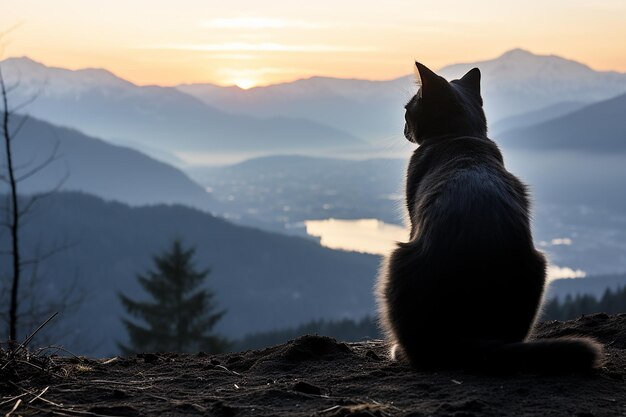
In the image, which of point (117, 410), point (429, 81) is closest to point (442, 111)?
point (429, 81)

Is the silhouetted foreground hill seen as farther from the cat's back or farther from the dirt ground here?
the cat's back

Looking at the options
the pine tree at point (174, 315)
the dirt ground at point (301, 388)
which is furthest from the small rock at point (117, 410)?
the pine tree at point (174, 315)

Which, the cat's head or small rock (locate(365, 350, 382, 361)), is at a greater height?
the cat's head

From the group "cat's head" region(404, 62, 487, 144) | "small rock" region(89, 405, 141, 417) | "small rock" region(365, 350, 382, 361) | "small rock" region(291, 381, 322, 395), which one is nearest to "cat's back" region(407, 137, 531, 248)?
"cat's head" region(404, 62, 487, 144)

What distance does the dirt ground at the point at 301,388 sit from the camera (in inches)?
149

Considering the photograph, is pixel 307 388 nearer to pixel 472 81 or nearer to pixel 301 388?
pixel 301 388

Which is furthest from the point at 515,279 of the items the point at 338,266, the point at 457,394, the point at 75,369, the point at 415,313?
the point at 338,266

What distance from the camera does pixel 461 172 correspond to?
5117 mm

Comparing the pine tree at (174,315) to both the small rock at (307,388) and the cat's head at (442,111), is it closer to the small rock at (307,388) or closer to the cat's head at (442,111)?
the cat's head at (442,111)

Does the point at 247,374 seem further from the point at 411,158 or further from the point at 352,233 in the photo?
the point at 352,233

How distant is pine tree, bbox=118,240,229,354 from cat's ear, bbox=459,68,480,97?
2653 centimetres

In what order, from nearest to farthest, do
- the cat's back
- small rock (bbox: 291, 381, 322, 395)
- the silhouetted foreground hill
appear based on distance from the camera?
small rock (bbox: 291, 381, 322, 395)
the cat's back
the silhouetted foreground hill

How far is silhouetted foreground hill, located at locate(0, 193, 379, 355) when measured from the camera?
15375cm

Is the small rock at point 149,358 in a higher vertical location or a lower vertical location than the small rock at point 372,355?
lower
